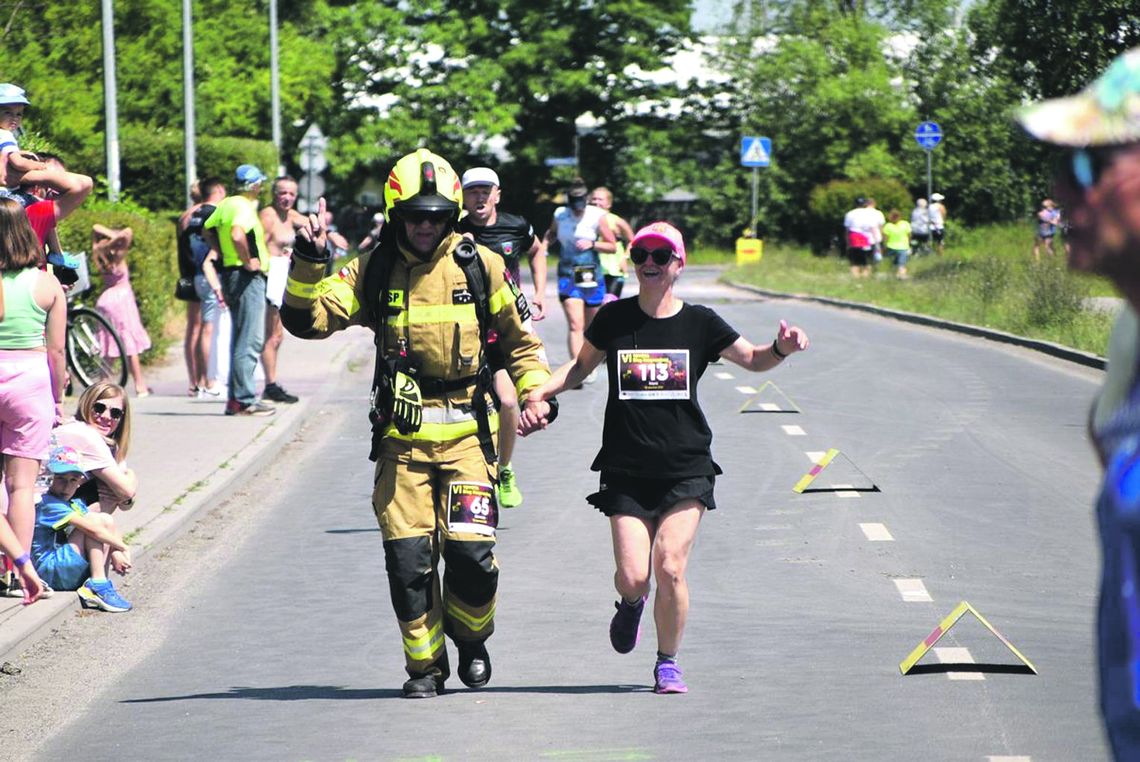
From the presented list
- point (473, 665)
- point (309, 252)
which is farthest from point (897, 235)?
point (309, 252)

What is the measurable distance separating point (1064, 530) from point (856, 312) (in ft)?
72.9

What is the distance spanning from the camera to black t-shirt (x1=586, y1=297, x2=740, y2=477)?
7.15m

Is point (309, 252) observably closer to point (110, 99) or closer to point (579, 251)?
point (579, 251)

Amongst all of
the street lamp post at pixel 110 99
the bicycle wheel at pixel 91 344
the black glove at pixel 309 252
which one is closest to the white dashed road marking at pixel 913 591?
the black glove at pixel 309 252

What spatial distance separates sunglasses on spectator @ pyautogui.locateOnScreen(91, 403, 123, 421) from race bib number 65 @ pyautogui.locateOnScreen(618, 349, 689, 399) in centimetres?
292

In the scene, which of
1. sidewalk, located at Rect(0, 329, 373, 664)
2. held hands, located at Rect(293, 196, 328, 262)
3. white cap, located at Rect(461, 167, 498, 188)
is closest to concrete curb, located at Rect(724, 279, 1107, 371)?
sidewalk, located at Rect(0, 329, 373, 664)

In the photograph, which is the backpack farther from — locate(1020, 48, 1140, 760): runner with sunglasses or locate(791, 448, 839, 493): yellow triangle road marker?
locate(791, 448, 839, 493): yellow triangle road marker

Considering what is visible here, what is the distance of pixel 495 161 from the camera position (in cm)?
6700

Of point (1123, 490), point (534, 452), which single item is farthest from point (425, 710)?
point (534, 452)

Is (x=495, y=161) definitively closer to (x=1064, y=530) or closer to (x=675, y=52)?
(x=675, y=52)

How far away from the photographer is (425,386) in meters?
6.95

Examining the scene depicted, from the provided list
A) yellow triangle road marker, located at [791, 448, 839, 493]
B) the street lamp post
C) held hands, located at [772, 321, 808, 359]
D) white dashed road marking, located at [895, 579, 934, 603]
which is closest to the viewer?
held hands, located at [772, 321, 808, 359]

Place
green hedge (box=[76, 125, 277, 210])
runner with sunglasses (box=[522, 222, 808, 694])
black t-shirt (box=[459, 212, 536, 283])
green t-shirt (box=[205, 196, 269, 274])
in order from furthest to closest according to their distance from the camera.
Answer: green hedge (box=[76, 125, 277, 210]) < green t-shirt (box=[205, 196, 269, 274]) < black t-shirt (box=[459, 212, 536, 283]) < runner with sunglasses (box=[522, 222, 808, 694])

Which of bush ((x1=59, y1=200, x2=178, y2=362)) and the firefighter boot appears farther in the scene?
bush ((x1=59, y1=200, x2=178, y2=362))
